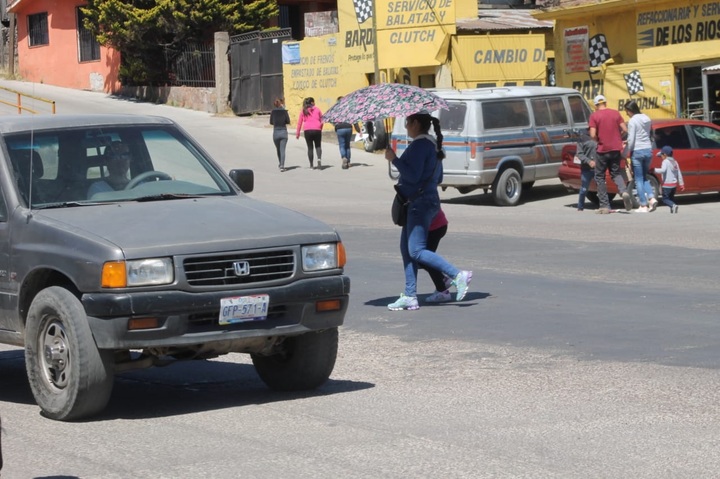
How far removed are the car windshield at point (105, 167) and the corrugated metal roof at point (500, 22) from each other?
80.5ft

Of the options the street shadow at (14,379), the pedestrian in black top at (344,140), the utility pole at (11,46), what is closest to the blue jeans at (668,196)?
the pedestrian in black top at (344,140)

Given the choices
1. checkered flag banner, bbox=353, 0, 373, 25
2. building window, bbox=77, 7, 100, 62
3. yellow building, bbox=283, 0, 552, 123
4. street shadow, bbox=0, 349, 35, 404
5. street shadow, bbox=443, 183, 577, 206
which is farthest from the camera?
building window, bbox=77, 7, 100, 62

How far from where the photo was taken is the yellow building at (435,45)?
32.5 m

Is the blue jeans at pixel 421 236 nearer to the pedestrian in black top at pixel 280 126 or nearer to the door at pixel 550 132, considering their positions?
the door at pixel 550 132

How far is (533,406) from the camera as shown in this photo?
7.50 metres

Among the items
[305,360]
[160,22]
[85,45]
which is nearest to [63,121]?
[305,360]

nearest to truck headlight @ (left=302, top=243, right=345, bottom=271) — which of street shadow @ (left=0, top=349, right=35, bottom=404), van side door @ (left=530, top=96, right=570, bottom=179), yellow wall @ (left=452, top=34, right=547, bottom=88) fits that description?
street shadow @ (left=0, top=349, right=35, bottom=404)

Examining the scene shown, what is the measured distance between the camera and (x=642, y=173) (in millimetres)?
21281

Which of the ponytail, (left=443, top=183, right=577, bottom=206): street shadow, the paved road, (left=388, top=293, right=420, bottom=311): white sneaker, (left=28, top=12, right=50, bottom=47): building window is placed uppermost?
(left=28, top=12, right=50, bottom=47): building window

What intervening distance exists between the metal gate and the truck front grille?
32.0 meters

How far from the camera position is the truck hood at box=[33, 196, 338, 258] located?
724 centimetres

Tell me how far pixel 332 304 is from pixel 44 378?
1.79 meters

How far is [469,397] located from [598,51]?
24115 mm

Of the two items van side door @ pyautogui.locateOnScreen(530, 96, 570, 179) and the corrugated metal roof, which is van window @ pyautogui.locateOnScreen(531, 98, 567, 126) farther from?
the corrugated metal roof
